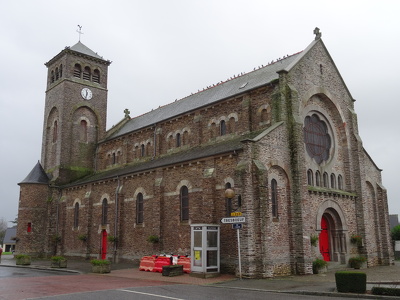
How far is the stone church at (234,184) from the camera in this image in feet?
68.7

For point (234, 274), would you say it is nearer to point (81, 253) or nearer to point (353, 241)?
point (353, 241)

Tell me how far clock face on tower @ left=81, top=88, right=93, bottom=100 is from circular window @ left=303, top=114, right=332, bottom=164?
25.0 meters

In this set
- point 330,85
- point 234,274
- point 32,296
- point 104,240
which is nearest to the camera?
point 32,296

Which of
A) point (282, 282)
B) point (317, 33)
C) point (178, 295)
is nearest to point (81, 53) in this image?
point (317, 33)

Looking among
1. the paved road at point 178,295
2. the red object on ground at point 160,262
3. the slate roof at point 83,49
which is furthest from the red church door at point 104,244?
the slate roof at point 83,49

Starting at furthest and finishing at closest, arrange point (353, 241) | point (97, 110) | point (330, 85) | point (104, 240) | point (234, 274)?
point (97, 110) → point (104, 240) → point (330, 85) → point (353, 241) → point (234, 274)

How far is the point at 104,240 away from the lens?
103 feet

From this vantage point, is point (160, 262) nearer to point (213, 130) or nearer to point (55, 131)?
point (213, 130)

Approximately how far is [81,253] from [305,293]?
23.7 meters

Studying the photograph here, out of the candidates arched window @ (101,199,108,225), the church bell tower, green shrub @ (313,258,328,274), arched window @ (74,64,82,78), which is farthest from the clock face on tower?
green shrub @ (313,258,328,274)

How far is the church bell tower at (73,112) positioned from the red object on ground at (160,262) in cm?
1844

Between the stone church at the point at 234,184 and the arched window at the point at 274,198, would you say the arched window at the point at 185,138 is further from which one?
the arched window at the point at 274,198

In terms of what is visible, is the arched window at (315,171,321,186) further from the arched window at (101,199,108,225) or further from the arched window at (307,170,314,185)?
the arched window at (101,199,108,225)

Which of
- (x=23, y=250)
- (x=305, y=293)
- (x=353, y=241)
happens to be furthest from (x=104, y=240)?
(x=305, y=293)
